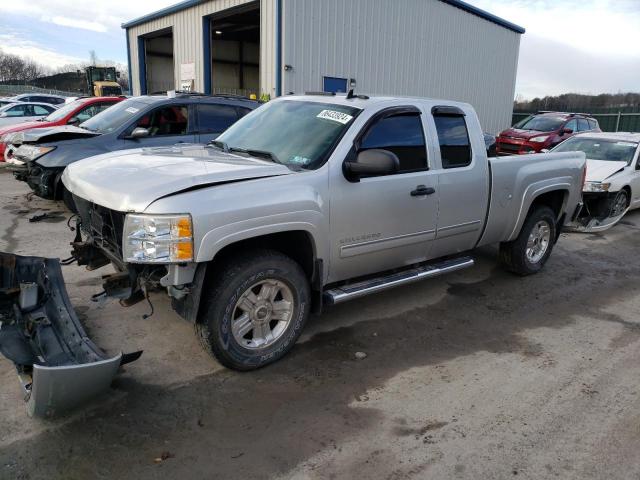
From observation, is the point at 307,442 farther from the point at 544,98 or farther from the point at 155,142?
the point at 544,98

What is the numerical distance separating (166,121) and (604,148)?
27.4 ft

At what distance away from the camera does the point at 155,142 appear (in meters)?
7.86

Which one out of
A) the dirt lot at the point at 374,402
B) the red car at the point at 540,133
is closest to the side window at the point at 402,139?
the dirt lot at the point at 374,402

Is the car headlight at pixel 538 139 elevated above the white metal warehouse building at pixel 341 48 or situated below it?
below

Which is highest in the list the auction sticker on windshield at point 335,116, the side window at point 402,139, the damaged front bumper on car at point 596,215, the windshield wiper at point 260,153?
the auction sticker on windshield at point 335,116

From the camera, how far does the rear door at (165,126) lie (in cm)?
782

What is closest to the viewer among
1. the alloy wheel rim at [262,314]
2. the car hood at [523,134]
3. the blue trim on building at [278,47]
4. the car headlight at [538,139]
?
the alloy wheel rim at [262,314]

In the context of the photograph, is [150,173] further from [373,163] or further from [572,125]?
[572,125]

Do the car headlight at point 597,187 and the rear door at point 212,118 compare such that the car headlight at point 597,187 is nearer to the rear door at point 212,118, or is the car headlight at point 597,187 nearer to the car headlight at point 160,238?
the rear door at point 212,118

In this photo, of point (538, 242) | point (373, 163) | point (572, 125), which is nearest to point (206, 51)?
point (572, 125)

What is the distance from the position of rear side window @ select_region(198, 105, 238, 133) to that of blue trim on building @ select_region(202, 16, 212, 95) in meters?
10.3

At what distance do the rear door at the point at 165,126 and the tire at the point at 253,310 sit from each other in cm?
500

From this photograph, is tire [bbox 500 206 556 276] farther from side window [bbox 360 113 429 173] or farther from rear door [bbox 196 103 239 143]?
rear door [bbox 196 103 239 143]

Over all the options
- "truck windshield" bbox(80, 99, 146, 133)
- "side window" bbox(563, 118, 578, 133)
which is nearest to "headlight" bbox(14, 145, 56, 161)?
"truck windshield" bbox(80, 99, 146, 133)
